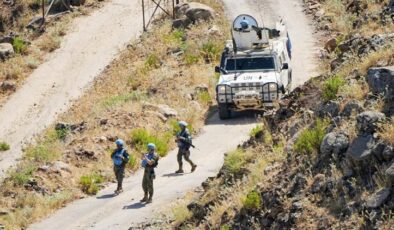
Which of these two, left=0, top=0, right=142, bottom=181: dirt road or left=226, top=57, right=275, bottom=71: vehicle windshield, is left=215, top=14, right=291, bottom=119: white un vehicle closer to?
left=226, top=57, right=275, bottom=71: vehicle windshield

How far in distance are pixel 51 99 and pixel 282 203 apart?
937 inches

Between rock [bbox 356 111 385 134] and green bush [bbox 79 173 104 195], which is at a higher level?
rock [bbox 356 111 385 134]

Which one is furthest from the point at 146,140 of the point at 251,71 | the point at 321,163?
the point at 321,163

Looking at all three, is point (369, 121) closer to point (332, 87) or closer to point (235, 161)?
point (332, 87)

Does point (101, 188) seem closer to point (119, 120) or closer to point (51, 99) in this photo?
point (119, 120)

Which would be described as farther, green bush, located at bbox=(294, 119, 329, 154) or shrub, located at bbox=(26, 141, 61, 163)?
shrub, located at bbox=(26, 141, 61, 163)

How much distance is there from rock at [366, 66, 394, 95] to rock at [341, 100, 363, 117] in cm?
35

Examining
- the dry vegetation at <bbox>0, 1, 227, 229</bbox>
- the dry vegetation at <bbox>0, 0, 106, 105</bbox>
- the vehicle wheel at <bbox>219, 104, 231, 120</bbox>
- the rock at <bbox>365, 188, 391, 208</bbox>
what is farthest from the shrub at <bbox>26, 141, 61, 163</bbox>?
the rock at <bbox>365, 188, 391, 208</bbox>

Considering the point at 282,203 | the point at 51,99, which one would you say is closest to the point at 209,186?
the point at 282,203

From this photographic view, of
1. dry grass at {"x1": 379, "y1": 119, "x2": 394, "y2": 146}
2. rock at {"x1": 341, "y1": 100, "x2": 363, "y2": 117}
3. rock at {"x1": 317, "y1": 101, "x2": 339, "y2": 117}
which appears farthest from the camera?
rock at {"x1": 317, "y1": 101, "x2": 339, "y2": 117}

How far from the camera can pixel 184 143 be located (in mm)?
21188

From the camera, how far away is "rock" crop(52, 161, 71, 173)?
21938 millimetres

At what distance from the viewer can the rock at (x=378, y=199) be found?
11695mm

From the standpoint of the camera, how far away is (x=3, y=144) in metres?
30.3
